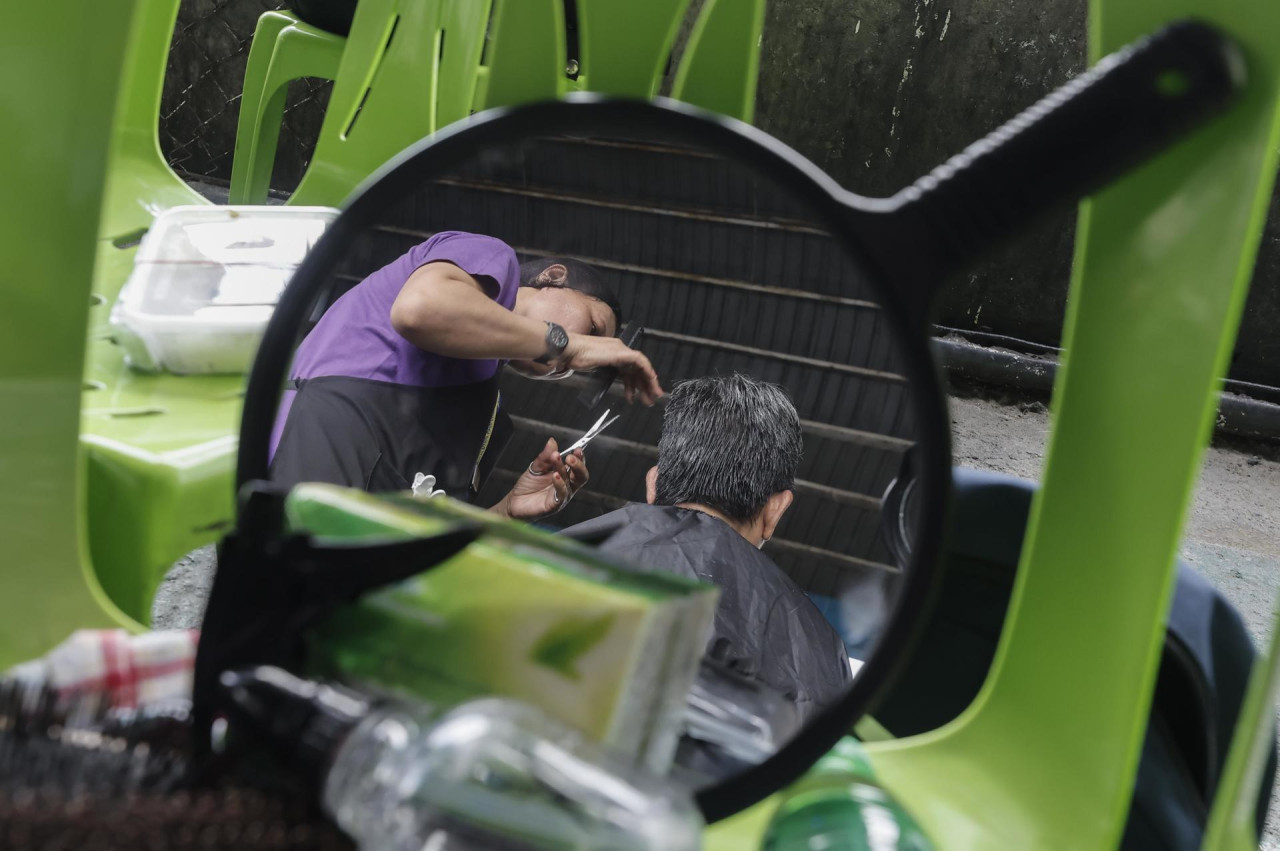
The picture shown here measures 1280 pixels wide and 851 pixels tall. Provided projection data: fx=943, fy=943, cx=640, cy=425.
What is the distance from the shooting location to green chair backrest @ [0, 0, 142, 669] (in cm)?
48

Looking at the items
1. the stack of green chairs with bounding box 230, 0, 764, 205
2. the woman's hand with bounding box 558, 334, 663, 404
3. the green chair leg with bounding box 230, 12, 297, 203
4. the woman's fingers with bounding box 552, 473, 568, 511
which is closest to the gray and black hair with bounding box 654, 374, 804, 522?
the woman's hand with bounding box 558, 334, 663, 404

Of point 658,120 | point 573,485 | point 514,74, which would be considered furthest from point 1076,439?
point 573,485

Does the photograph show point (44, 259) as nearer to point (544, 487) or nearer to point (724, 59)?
point (724, 59)

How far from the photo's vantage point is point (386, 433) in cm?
128

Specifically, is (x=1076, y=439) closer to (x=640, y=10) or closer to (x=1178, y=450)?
(x=1178, y=450)

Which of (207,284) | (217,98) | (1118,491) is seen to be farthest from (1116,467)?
(217,98)

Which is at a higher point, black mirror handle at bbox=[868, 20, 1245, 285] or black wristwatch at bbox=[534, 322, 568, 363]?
black mirror handle at bbox=[868, 20, 1245, 285]

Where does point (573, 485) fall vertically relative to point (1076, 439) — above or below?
below

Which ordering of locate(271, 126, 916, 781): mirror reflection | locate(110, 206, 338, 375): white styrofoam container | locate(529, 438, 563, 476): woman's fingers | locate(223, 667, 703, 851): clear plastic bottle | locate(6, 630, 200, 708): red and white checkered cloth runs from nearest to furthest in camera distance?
locate(223, 667, 703, 851): clear plastic bottle, locate(6, 630, 200, 708): red and white checkered cloth, locate(110, 206, 338, 375): white styrofoam container, locate(271, 126, 916, 781): mirror reflection, locate(529, 438, 563, 476): woman's fingers

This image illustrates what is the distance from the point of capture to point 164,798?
11.1 inches

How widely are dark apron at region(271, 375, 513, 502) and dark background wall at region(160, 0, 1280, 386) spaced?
63.5 inches

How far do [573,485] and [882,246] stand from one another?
148 cm

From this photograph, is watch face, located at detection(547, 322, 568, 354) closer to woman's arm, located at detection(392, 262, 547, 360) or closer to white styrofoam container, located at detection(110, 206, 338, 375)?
woman's arm, located at detection(392, 262, 547, 360)

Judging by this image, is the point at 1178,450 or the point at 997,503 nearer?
the point at 1178,450
